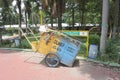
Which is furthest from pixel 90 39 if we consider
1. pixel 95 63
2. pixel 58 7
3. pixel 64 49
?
pixel 58 7

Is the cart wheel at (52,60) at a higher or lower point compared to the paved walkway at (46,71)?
higher

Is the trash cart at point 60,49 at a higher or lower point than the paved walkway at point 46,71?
higher

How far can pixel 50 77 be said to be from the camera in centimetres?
776

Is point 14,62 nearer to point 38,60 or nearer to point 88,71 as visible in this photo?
point 38,60

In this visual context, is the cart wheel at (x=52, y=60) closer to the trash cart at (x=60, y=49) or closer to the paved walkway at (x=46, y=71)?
the trash cart at (x=60, y=49)

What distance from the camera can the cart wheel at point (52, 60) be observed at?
8898 millimetres

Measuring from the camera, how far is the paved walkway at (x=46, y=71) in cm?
780

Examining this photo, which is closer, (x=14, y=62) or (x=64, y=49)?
(x=64, y=49)

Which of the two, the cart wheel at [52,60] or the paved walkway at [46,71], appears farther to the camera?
the cart wheel at [52,60]

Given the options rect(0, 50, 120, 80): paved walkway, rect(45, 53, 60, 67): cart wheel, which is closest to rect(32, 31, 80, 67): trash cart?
rect(45, 53, 60, 67): cart wheel

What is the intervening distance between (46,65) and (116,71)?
2.69 meters

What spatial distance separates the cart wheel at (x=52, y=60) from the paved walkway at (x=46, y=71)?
0.63ft

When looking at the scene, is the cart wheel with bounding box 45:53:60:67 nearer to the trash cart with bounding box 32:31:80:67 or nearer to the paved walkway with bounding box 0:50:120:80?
the trash cart with bounding box 32:31:80:67

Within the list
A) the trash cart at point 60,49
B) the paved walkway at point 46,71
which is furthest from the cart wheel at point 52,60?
the paved walkway at point 46,71
